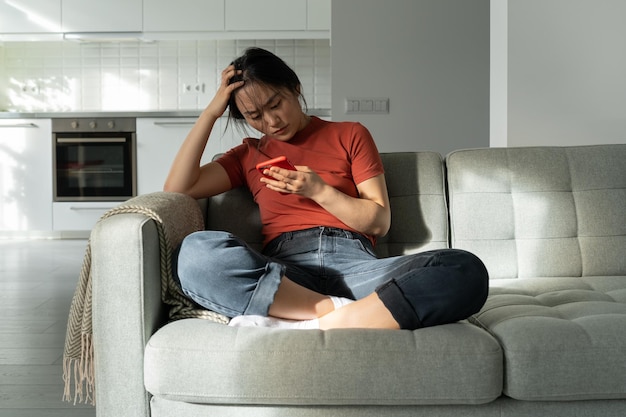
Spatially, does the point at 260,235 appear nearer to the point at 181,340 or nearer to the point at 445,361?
the point at 181,340

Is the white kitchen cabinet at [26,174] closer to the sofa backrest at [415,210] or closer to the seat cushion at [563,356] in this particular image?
the sofa backrest at [415,210]

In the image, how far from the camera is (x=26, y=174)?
19.5ft

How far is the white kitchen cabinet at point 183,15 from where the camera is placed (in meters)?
5.92

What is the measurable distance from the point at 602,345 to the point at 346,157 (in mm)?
890

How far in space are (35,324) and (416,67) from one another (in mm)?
2676

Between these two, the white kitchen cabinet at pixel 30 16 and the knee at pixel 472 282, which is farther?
the white kitchen cabinet at pixel 30 16

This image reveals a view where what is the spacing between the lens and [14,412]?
226 cm

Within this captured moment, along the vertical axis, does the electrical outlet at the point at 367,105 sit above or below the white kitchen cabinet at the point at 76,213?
above

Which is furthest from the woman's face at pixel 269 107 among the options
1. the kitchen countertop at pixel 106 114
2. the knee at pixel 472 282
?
the kitchen countertop at pixel 106 114

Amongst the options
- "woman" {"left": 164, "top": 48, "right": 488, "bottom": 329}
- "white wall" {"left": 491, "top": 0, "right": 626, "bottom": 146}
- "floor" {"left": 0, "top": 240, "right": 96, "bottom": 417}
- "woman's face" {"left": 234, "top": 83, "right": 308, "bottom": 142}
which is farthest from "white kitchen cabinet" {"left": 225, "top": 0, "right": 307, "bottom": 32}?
"woman's face" {"left": 234, "top": 83, "right": 308, "bottom": 142}

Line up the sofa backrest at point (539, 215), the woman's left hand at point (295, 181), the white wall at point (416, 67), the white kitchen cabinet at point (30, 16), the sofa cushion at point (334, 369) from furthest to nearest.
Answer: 1. the white kitchen cabinet at point (30, 16)
2. the white wall at point (416, 67)
3. the sofa backrest at point (539, 215)
4. the woman's left hand at point (295, 181)
5. the sofa cushion at point (334, 369)

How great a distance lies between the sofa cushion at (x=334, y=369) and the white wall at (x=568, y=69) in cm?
165

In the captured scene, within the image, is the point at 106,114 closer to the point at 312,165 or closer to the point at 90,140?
the point at 90,140

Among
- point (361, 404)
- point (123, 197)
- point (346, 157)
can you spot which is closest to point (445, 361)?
point (361, 404)
